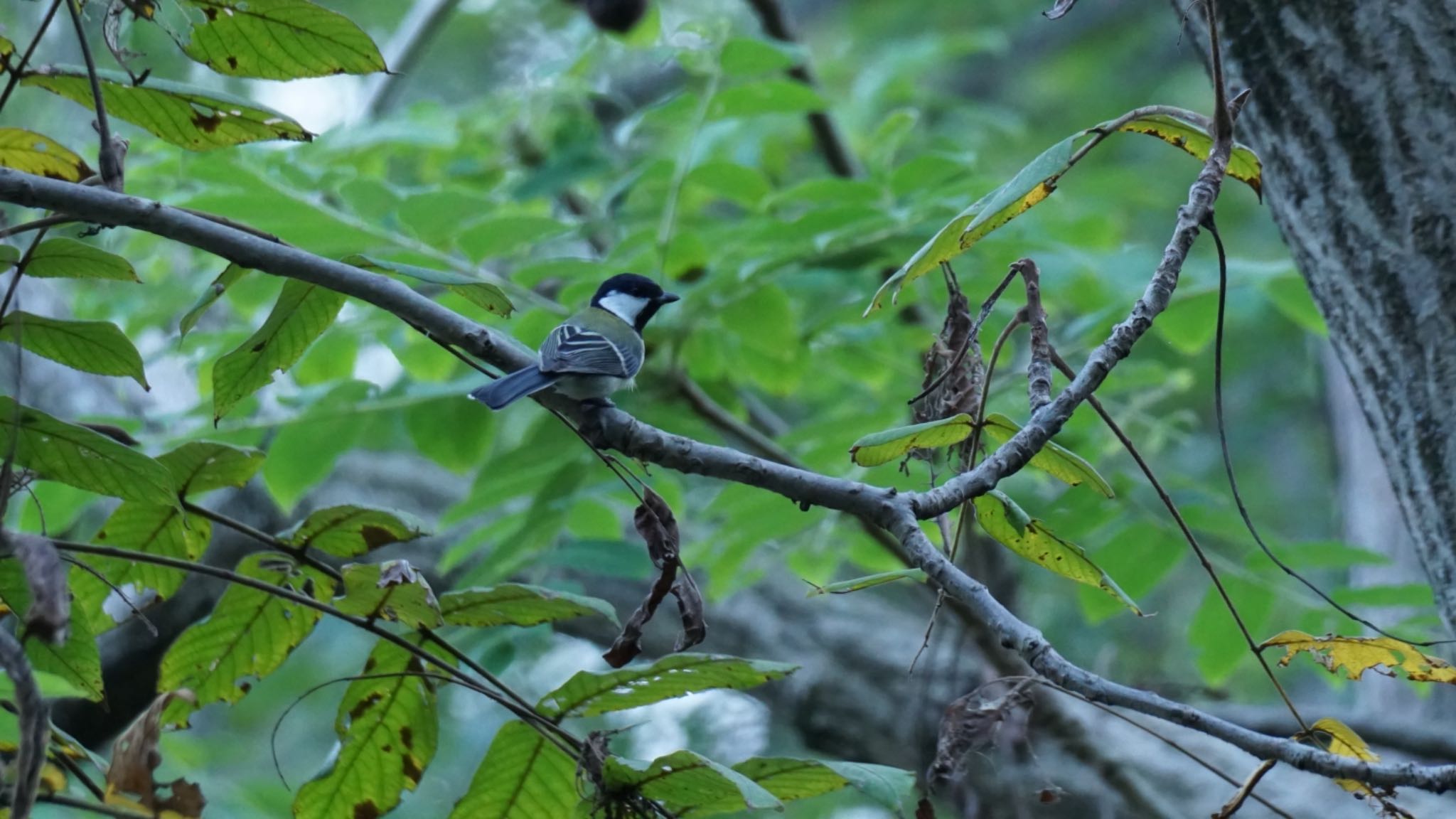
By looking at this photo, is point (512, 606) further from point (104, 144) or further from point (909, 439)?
point (104, 144)

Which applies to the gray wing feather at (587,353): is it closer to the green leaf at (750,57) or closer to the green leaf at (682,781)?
the green leaf at (750,57)

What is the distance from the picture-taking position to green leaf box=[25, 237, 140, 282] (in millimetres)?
1529

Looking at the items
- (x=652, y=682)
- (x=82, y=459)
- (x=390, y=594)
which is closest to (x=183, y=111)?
(x=82, y=459)

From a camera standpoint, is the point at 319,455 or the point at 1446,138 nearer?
the point at 1446,138

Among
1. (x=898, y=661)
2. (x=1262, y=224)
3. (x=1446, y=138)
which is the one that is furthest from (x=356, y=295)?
(x=1262, y=224)

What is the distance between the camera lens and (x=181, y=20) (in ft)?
5.43

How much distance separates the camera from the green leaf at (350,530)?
1719mm

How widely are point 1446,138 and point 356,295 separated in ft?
5.33

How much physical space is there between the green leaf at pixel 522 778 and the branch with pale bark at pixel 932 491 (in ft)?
1.53

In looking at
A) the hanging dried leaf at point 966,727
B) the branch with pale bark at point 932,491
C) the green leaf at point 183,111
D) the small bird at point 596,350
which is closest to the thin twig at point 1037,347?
the branch with pale bark at point 932,491

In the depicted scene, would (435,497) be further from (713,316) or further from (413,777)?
(413,777)

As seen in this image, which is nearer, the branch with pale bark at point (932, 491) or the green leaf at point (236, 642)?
the branch with pale bark at point (932, 491)

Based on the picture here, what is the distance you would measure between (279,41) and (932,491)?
3.54ft

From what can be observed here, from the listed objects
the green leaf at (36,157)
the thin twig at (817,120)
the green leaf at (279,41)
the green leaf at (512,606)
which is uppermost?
the thin twig at (817,120)
